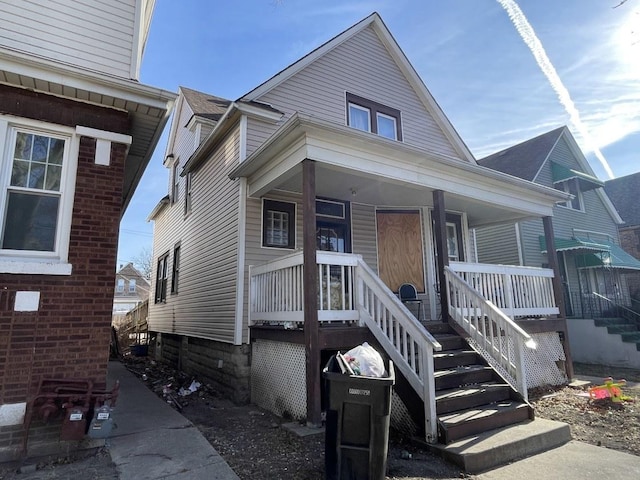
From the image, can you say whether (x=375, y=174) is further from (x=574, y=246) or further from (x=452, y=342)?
(x=574, y=246)

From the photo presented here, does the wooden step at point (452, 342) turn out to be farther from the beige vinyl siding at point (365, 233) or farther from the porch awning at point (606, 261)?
the porch awning at point (606, 261)

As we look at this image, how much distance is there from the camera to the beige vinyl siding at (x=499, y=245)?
1407cm

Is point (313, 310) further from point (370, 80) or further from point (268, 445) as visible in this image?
point (370, 80)

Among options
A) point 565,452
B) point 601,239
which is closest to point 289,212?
point 565,452

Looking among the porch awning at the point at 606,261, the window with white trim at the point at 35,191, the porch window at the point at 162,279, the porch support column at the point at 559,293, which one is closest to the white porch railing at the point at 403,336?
the window with white trim at the point at 35,191

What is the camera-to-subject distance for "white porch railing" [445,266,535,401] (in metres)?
5.54

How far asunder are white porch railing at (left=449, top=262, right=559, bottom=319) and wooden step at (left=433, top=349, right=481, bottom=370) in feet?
5.53

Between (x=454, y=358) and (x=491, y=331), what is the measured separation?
76 centimetres

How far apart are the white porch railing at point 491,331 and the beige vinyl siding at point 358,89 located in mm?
4676

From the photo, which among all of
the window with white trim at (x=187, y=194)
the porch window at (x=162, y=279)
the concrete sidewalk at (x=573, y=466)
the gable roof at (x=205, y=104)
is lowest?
the concrete sidewalk at (x=573, y=466)

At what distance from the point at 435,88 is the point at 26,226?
1055 cm

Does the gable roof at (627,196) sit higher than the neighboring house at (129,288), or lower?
higher

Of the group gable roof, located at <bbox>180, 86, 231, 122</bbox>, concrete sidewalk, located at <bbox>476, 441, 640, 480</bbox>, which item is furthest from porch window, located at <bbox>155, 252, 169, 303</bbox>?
concrete sidewalk, located at <bbox>476, 441, 640, 480</bbox>

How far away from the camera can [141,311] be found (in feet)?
53.5
